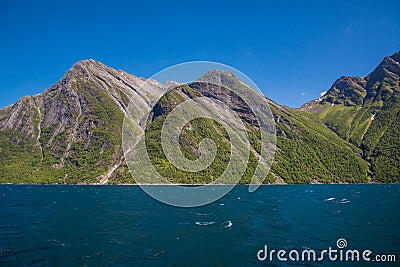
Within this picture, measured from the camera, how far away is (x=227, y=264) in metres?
28.0

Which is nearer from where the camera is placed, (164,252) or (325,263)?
(325,263)

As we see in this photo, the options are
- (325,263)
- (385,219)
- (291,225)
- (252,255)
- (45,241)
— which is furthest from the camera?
(385,219)

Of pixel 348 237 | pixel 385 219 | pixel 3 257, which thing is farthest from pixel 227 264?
pixel 385 219

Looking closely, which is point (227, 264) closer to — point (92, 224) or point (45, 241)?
point (45, 241)

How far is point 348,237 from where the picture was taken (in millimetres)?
37688

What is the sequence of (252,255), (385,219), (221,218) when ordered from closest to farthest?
1. (252,255)
2. (385,219)
3. (221,218)

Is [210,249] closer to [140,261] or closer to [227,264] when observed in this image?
[227,264]

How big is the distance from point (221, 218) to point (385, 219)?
93.2 feet

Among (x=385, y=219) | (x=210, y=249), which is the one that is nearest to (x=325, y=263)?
(x=210, y=249)

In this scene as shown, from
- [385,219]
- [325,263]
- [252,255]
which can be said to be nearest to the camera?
[325,263]

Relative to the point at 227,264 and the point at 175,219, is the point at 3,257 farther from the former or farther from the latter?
the point at 175,219

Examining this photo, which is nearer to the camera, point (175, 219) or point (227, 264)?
point (227, 264)

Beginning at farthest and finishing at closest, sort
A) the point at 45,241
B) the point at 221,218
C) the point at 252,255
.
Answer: the point at 221,218, the point at 45,241, the point at 252,255

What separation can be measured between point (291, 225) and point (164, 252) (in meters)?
23.5
